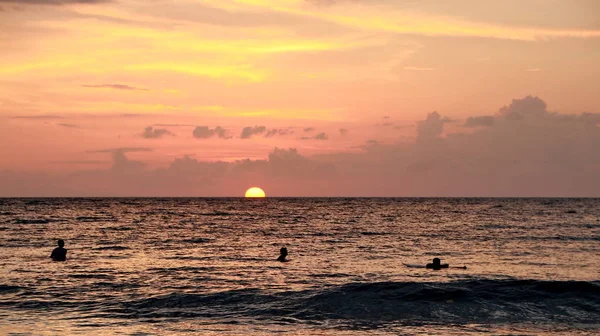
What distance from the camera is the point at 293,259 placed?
4200cm

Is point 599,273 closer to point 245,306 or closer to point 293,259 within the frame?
point 293,259

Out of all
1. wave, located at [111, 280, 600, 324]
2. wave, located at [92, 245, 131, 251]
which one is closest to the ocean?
wave, located at [111, 280, 600, 324]

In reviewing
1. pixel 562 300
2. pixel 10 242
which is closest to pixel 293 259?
pixel 562 300

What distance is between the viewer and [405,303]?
27.0m

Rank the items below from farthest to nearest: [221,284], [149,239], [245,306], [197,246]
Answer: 1. [149,239]
2. [197,246]
3. [221,284]
4. [245,306]

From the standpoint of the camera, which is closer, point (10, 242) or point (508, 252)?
point (508, 252)

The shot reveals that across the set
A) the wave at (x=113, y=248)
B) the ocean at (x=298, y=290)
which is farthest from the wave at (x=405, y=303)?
the wave at (x=113, y=248)

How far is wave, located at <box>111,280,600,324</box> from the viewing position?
24781mm

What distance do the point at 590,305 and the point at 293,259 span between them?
66.3ft

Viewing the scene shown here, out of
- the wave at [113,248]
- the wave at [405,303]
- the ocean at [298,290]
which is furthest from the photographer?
the wave at [113,248]

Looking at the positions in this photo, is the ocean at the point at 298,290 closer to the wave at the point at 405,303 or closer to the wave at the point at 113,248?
the wave at the point at 405,303

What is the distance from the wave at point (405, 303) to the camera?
24.8m

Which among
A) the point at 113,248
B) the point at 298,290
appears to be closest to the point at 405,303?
the point at 298,290

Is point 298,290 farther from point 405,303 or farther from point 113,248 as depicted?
point 113,248
